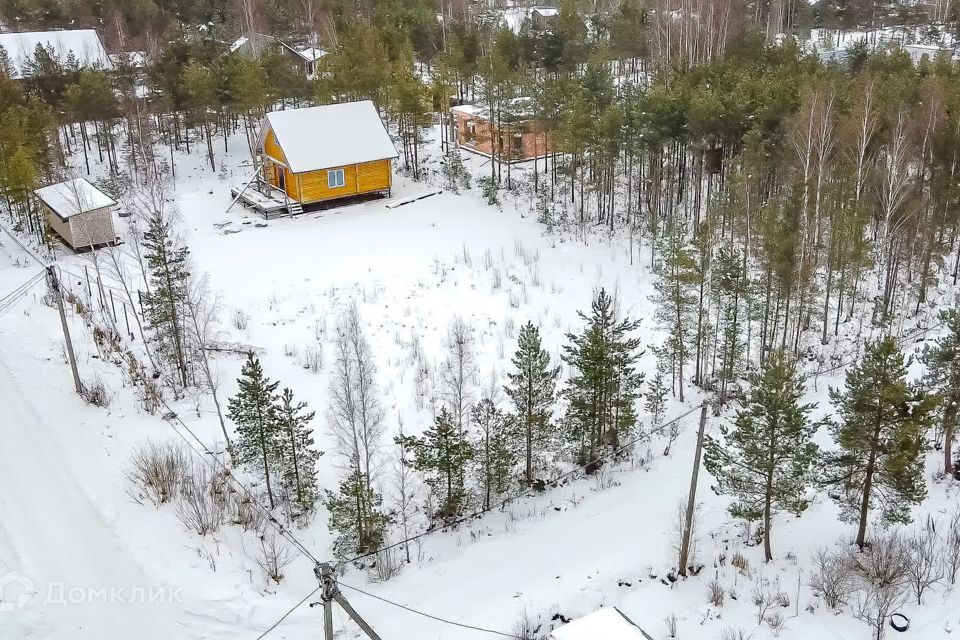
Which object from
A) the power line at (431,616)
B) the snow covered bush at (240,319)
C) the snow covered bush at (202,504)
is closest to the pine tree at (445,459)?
the power line at (431,616)

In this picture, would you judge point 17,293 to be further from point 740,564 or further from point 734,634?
point 734,634

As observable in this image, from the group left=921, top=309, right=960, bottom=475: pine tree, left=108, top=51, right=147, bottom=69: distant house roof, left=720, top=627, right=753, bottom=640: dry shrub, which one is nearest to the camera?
left=720, top=627, right=753, bottom=640: dry shrub

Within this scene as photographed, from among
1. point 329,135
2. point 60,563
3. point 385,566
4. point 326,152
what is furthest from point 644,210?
point 60,563

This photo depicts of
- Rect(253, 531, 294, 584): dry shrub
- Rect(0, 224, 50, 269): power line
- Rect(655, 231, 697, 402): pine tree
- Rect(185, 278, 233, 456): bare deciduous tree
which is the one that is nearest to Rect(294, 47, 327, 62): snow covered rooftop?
Rect(0, 224, 50, 269): power line

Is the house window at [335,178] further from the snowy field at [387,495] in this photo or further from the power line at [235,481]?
the power line at [235,481]

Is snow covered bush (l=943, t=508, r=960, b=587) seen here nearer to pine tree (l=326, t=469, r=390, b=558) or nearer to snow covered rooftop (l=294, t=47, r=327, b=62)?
pine tree (l=326, t=469, r=390, b=558)
